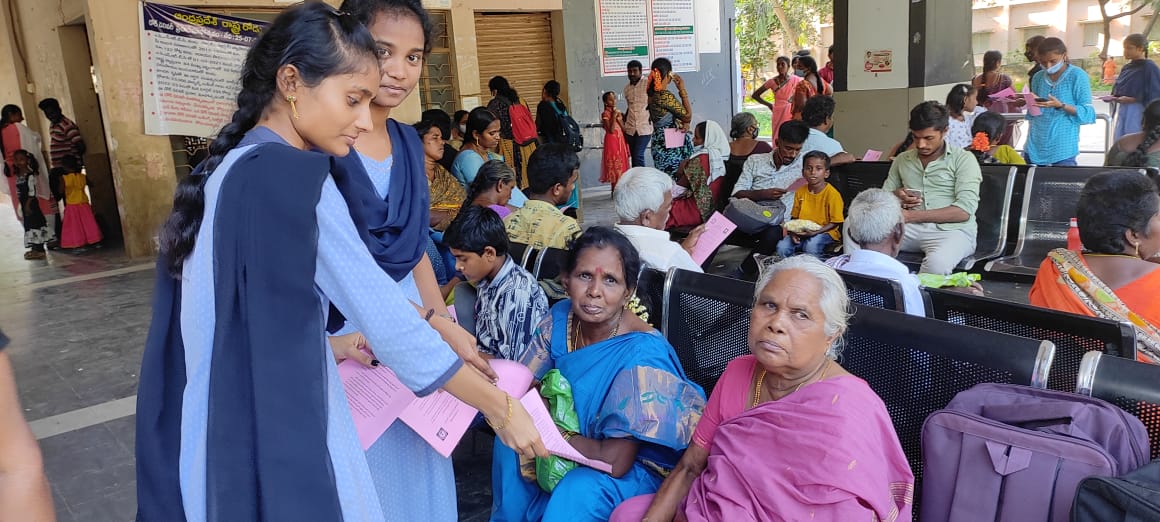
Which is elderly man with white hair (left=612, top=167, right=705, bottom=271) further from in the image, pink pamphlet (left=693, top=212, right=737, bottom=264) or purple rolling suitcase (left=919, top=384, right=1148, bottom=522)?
purple rolling suitcase (left=919, top=384, right=1148, bottom=522)

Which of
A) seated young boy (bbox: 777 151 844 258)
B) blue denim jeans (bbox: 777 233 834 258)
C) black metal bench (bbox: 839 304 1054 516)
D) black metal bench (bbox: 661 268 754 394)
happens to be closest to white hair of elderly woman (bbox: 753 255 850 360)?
black metal bench (bbox: 839 304 1054 516)

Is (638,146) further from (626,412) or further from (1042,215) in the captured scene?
(626,412)

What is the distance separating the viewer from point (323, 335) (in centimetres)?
142

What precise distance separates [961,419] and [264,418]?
4.64ft

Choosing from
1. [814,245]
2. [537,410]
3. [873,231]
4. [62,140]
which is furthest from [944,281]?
[62,140]

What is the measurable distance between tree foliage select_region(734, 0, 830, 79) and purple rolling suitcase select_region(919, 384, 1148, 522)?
68.4ft

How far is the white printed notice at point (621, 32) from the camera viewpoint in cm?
1173

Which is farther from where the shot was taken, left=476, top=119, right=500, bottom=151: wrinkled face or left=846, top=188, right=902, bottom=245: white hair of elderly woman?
left=476, top=119, right=500, bottom=151: wrinkled face

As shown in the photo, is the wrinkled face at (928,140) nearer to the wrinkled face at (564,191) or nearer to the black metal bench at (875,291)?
the wrinkled face at (564,191)

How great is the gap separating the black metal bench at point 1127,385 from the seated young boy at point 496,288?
164cm

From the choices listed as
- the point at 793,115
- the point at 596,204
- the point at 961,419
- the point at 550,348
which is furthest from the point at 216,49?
the point at 961,419

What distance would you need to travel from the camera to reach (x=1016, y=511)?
1662mm

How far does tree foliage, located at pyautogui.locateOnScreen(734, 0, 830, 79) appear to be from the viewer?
2189 cm

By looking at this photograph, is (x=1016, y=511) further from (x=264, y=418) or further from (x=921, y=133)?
(x=921, y=133)
